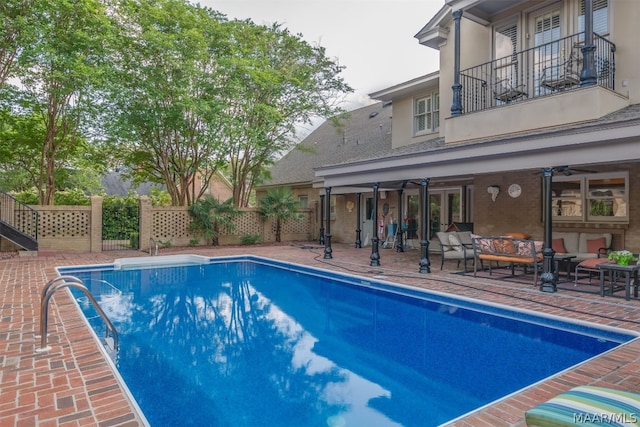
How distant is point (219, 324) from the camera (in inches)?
258

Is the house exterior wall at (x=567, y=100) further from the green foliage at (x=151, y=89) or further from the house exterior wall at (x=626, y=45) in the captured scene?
the green foliage at (x=151, y=89)

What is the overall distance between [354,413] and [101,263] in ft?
34.1

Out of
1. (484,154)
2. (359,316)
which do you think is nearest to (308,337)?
(359,316)

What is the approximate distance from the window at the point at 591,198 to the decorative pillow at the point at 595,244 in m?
0.52

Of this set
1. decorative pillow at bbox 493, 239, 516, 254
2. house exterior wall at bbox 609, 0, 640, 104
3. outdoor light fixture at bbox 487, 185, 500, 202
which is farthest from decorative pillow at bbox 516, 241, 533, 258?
house exterior wall at bbox 609, 0, 640, 104

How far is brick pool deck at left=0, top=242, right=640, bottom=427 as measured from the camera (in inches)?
120

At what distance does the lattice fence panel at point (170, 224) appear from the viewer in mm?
15852

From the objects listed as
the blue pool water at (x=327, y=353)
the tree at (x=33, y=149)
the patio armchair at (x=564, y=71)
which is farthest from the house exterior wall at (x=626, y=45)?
the tree at (x=33, y=149)

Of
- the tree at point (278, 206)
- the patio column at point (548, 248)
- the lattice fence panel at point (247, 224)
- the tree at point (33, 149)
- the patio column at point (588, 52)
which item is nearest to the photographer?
the patio column at point (548, 248)

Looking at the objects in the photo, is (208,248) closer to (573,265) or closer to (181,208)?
(181,208)

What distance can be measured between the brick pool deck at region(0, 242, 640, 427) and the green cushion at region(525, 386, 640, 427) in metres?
0.58

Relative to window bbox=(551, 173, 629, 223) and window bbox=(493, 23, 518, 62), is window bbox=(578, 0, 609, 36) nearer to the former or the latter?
window bbox=(493, 23, 518, 62)

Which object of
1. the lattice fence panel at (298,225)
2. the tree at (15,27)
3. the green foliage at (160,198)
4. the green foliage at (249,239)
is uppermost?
the tree at (15,27)

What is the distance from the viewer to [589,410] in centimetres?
232
